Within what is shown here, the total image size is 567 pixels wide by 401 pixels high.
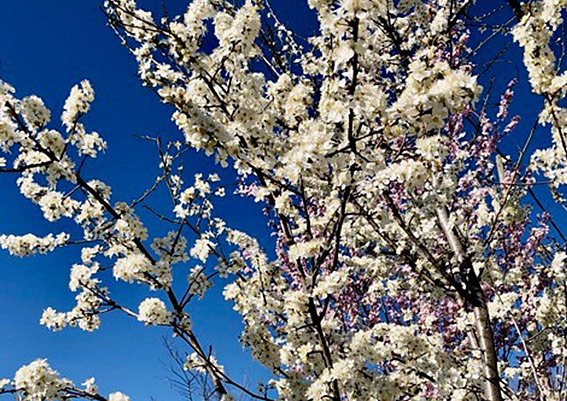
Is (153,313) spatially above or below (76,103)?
below

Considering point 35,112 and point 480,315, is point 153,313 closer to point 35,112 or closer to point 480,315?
→ point 35,112

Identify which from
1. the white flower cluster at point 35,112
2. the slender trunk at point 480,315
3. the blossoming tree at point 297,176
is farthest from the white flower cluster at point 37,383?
the slender trunk at point 480,315

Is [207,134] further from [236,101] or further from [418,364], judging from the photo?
[418,364]

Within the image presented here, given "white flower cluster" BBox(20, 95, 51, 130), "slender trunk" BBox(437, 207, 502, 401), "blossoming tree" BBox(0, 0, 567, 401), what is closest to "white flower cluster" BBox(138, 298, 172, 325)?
"blossoming tree" BBox(0, 0, 567, 401)

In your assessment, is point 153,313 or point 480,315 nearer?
point 153,313

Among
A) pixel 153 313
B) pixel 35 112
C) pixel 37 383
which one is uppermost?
pixel 35 112

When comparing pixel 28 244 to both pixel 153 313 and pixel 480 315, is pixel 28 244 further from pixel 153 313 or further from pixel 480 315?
pixel 480 315

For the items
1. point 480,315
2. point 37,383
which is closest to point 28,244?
point 37,383

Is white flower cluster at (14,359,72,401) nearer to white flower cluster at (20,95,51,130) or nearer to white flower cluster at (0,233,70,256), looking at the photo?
white flower cluster at (0,233,70,256)

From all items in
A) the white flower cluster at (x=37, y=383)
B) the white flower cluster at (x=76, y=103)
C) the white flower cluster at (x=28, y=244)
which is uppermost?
the white flower cluster at (x=76, y=103)

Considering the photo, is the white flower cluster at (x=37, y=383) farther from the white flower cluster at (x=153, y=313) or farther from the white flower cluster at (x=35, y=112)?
the white flower cluster at (x=35, y=112)

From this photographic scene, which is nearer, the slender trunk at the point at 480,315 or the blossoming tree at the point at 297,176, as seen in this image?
the blossoming tree at the point at 297,176

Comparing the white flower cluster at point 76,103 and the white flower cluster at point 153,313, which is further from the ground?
the white flower cluster at point 76,103

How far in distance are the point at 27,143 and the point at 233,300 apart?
2264mm
